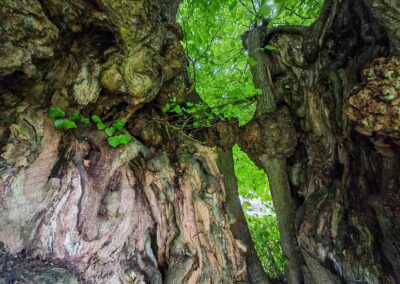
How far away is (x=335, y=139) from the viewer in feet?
7.63

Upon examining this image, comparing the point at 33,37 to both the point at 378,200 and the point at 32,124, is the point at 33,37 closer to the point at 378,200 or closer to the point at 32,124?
the point at 32,124

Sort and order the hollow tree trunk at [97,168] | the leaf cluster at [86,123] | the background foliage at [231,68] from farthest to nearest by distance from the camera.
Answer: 1. the background foliage at [231,68]
2. the leaf cluster at [86,123]
3. the hollow tree trunk at [97,168]

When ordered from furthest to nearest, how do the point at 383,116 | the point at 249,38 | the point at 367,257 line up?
1. the point at 249,38
2. the point at 367,257
3. the point at 383,116

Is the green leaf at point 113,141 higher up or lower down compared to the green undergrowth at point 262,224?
higher up

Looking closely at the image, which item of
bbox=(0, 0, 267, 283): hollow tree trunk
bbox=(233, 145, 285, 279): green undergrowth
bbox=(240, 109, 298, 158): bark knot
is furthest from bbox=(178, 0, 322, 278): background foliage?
bbox=(0, 0, 267, 283): hollow tree trunk

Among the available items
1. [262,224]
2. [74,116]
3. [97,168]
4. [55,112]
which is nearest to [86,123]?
[74,116]

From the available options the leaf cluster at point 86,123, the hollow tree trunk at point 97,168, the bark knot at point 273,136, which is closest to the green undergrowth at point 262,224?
the hollow tree trunk at point 97,168

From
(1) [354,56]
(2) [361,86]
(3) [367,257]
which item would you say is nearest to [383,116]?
(2) [361,86]

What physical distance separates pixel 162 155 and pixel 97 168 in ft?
1.75

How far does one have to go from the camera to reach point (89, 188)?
1996mm

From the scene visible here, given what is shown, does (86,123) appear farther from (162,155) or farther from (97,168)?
(162,155)

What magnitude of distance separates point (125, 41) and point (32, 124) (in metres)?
0.88

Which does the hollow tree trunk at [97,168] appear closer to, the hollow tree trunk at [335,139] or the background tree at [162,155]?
the background tree at [162,155]

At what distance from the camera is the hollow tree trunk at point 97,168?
1713mm
